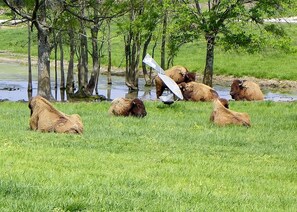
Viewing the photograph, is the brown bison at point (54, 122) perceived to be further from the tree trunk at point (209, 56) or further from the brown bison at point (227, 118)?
the tree trunk at point (209, 56)

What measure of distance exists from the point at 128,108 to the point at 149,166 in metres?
9.83

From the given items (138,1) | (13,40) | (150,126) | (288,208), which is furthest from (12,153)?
(13,40)

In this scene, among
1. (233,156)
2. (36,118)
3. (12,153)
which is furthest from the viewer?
(36,118)

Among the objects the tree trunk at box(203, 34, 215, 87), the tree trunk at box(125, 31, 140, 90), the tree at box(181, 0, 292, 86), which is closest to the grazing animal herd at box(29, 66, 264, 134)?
the tree at box(181, 0, 292, 86)

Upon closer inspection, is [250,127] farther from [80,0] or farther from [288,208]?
[80,0]

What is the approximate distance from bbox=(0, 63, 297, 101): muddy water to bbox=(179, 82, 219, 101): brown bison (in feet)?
26.0

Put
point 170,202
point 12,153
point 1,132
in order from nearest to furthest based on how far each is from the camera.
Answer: point 170,202, point 12,153, point 1,132

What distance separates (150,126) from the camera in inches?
715

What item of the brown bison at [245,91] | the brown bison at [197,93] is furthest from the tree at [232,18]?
the brown bison at [197,93]

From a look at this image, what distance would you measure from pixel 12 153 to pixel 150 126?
272 inches

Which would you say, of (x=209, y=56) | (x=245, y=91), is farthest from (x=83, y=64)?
(x=245, y=91)

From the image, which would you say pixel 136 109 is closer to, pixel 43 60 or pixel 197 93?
pixel 197 93

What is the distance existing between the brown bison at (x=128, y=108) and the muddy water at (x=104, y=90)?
596 inches

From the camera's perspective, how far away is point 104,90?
4459 centimetres
